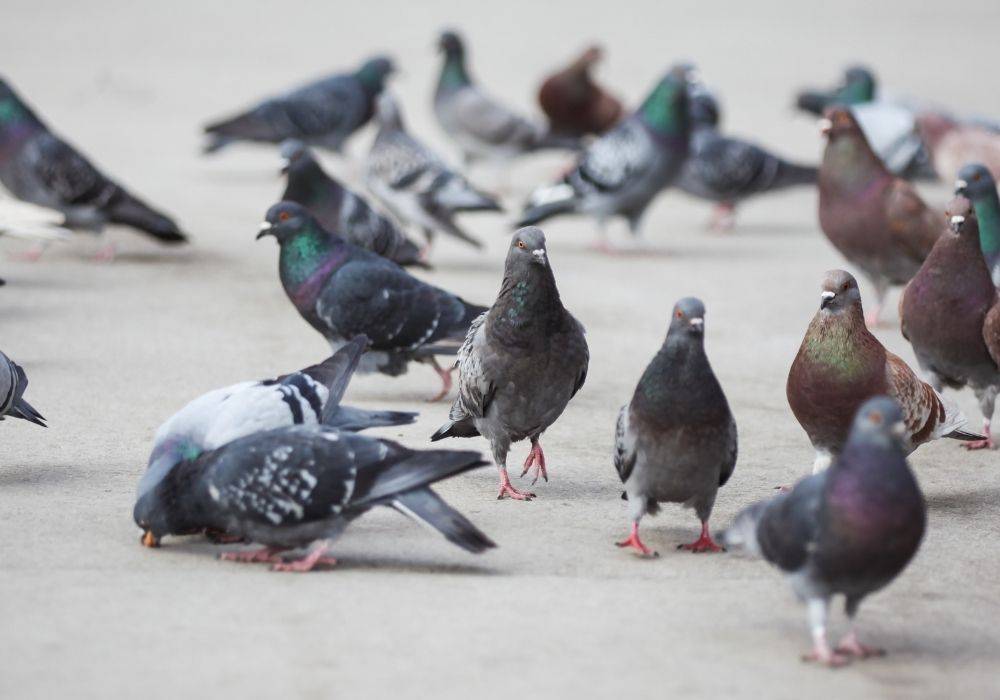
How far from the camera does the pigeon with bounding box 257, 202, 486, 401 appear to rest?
23.1ft

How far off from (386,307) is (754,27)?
19.1m

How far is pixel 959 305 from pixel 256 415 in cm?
315

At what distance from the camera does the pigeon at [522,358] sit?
220 inches

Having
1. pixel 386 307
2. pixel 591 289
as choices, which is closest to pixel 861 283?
pixel 591 289

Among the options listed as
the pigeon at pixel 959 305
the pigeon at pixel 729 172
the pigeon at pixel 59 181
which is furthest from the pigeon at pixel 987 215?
the pigeon at pixel 59 181

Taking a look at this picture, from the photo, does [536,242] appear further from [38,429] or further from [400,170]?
[400,170]

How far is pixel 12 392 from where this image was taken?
566 cm

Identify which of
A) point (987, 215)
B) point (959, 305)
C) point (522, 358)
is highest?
point (987, 215)

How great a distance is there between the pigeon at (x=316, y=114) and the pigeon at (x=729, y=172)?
3011mm

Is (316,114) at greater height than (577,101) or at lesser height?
lesser

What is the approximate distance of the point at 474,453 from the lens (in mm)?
4633

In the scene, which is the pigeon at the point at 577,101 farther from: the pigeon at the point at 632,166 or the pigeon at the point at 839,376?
the pigeon at the point at 839,376

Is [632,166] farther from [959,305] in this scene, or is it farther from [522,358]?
[522,358]

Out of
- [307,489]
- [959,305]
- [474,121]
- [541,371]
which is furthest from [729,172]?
[307,489]
